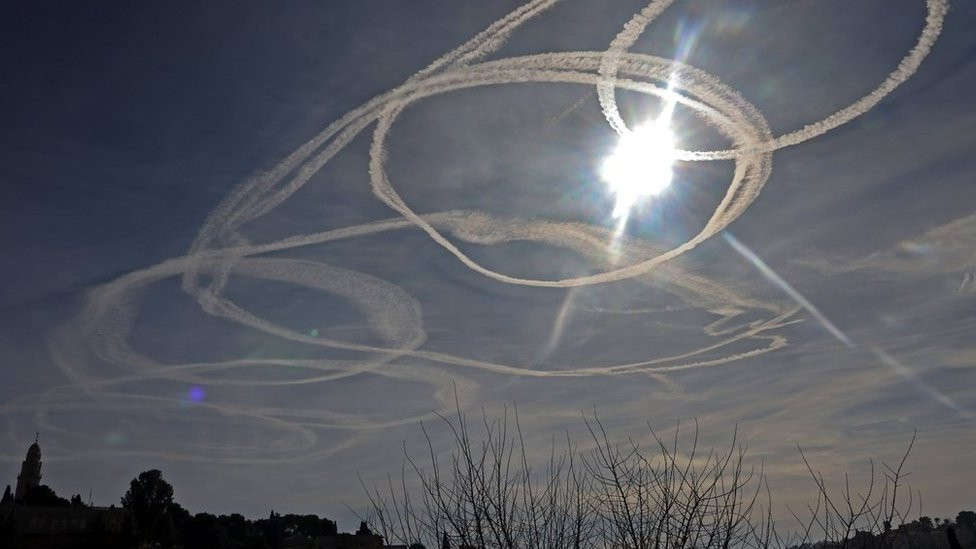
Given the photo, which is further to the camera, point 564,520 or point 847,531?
point 564,520

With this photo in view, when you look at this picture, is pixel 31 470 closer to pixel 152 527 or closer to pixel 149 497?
pixel 149 497

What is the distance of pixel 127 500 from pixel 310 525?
1513 inches

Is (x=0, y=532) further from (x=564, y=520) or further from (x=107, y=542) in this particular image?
(x=564, y=520)

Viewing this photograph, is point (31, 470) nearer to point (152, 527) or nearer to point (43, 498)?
point (43, 498)

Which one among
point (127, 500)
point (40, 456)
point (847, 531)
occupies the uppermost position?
point (40, 456)

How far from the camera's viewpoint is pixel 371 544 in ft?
371

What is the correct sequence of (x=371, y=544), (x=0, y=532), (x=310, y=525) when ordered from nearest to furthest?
1. (x=0, y=532)
2. (x=371, y=544)
3. (x=310, y=525)

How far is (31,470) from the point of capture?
140 metres

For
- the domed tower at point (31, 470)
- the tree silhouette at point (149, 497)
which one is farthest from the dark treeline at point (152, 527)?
the domed tower at point (31, 470)

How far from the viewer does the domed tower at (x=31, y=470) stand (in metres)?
138

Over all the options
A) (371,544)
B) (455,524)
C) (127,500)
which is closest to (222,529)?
(127,500)

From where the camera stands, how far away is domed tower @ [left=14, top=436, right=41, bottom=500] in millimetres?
138125

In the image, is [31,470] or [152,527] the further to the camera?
[31,470]

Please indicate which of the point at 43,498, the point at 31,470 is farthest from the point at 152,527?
the point at 31,470
